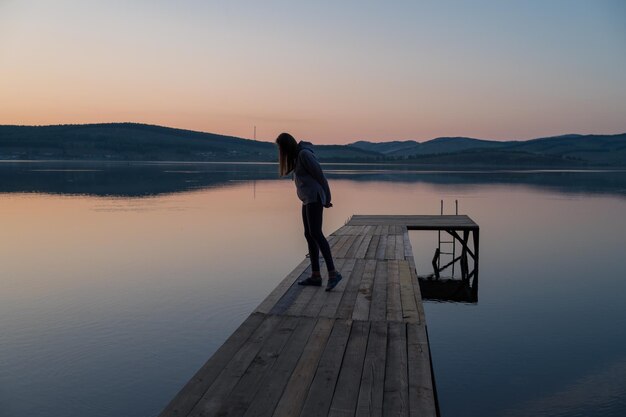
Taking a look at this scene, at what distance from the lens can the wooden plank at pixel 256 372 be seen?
4156 mm

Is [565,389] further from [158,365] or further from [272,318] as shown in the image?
[158,365]

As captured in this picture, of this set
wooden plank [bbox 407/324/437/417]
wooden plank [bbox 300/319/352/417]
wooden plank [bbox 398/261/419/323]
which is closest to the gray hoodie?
wooden plank [bbox 398/261/419/323]

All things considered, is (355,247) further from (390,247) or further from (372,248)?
(390,247)

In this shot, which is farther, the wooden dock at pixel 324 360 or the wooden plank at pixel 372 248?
the wooden plank at pixel 372 248

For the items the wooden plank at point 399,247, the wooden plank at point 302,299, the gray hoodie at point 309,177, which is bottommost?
the wooden plank at point 399,247

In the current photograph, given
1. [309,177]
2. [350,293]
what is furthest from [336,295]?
[309,177]

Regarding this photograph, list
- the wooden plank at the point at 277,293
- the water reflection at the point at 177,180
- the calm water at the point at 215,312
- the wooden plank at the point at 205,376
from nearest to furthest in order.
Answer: the wooden plank at the point at 205,376, the wooden plank at the point at 277,293, the calm water at the point at 215,312, the water reflection at the point at 177,180

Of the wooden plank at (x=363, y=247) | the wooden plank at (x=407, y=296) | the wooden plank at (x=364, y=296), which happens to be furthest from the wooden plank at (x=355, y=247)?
the wooden plank at (x=407, y=296)

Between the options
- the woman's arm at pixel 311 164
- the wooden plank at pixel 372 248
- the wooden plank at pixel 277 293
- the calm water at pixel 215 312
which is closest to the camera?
the wooden plank at pixel 277 293

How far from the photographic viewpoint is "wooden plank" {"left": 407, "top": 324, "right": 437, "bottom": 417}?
4.18 metres

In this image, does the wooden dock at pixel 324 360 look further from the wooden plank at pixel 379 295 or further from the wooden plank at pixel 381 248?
the wooden plank at pixel 381 248

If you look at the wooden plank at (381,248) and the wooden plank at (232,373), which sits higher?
the wooden plank at (232,373)

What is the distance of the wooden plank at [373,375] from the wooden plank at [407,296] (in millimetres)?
483

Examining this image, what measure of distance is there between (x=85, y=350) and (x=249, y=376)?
19.2 feet
